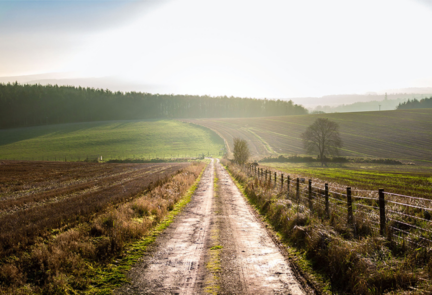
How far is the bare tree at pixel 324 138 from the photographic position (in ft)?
219

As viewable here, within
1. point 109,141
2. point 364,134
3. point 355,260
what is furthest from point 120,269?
point 364,134

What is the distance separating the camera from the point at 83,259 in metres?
7.54

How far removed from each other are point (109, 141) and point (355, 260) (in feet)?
328

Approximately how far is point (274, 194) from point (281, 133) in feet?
308

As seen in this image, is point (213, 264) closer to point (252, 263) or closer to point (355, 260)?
point (252, 263)

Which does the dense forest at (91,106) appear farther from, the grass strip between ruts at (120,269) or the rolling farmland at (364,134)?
the grass strip between ruts at (120,269)

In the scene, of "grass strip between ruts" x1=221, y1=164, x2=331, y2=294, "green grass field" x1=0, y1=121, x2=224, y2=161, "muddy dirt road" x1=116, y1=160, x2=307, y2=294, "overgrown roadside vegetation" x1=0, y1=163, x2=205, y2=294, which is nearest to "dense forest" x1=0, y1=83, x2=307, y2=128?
"green grass field" x1=0, y1=121, x2=224, y2=161

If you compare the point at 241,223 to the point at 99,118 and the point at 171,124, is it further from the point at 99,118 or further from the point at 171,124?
the point at 99,118

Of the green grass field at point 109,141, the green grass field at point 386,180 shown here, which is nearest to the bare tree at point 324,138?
the green grass field at point 386,180

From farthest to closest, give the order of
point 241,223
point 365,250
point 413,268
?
point 241,223, point 365,250, point 413,268

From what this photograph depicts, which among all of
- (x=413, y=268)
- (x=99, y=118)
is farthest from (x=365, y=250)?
(x=99, y=118)

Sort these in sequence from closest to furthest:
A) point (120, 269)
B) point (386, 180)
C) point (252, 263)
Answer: point (120, 269), point (252, 263), point (386, 180)

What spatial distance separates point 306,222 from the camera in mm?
10633

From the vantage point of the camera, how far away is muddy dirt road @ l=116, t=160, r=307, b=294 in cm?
616
